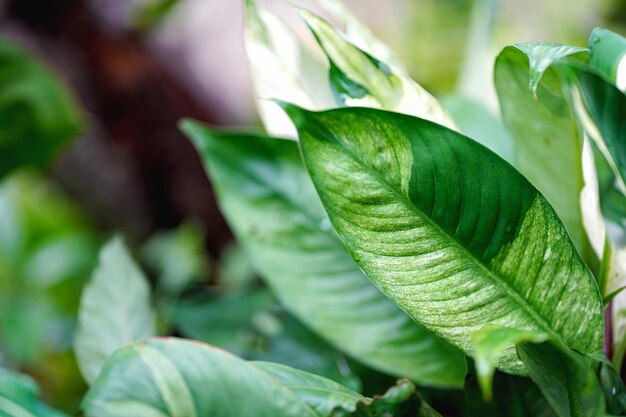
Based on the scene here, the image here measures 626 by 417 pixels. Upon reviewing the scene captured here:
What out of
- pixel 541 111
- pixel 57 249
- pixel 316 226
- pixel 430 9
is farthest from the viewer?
pixel 430 9

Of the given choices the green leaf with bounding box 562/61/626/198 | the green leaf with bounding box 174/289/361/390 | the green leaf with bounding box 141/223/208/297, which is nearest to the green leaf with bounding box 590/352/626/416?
the green leaf with bounding box 562/61/626/198

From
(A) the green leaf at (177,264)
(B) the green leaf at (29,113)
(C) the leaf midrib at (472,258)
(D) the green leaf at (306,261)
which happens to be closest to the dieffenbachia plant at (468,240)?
(C) the leaf midrib at (472,258)

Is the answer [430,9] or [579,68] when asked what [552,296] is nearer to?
[579,68]

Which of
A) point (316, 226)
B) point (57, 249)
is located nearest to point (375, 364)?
point (316, 226)

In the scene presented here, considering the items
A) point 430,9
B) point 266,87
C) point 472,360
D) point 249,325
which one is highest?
point 430,9

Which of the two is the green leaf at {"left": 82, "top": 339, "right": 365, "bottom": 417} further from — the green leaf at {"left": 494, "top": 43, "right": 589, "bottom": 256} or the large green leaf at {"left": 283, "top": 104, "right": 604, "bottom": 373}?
the green leaf at {"left": 494, "top": 43, "right": 589, "bottom": 256}

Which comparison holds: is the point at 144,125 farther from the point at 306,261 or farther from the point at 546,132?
the point at 546,132

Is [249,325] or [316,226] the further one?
[249,325]
